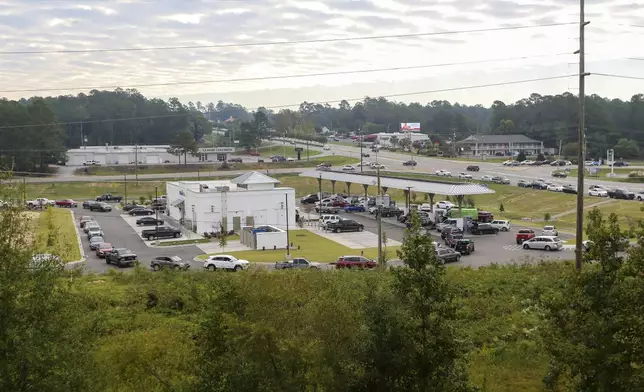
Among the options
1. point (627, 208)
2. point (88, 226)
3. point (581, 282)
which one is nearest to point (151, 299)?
point (581, 282)

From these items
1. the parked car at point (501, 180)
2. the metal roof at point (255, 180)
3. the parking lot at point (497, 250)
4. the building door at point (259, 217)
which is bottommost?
the parking lot at point (497, 250)

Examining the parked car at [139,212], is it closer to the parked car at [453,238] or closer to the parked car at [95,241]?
the parked car at [95,241]

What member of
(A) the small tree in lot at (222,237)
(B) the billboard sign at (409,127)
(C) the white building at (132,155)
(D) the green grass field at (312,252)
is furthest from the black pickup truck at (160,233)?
(B) the billboard sign at (409,127)

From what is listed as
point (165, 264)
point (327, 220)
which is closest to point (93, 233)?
point (165, 264)

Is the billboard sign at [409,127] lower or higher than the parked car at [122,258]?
higher

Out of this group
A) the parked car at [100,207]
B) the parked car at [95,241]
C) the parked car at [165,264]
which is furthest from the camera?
the parked car at [100,207]

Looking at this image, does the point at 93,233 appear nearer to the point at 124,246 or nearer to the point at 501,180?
the point at 124,246

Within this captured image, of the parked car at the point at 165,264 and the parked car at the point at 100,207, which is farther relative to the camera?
the parked car at the point at 100,207

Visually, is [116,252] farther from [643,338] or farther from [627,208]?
[627,208]
